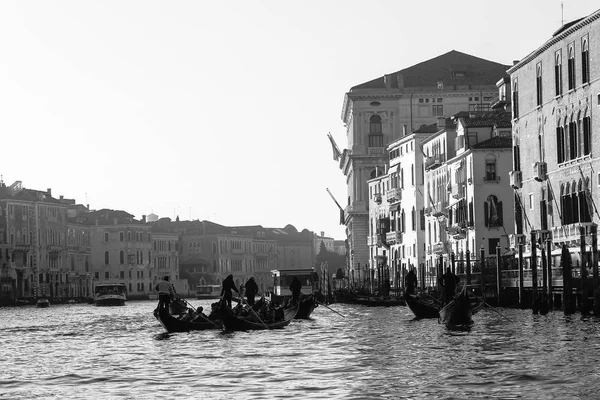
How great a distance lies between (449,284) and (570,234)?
14557mm

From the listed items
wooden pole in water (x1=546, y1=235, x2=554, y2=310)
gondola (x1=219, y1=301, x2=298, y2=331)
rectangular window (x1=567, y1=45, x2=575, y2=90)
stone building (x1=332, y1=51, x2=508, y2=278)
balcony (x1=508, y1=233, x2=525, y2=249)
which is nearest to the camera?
gondola (x1=219, y1=301, x2=298, y2=331)

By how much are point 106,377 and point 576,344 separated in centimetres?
1001

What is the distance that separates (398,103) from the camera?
115 m

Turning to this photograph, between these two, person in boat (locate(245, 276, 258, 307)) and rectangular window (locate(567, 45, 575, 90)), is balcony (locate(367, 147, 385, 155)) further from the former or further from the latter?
person in boat (locate(245, 276, 258, 307))

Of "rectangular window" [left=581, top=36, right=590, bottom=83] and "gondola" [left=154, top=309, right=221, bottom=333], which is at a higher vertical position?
"rectangular window" [left=581, top=36, right=590, bottom=83]

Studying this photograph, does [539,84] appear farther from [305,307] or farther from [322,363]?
[322,363]

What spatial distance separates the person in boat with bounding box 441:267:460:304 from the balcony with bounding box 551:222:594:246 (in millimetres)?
11626

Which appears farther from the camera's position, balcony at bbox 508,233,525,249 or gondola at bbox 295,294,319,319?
balcony at bbox 508,233,525,249

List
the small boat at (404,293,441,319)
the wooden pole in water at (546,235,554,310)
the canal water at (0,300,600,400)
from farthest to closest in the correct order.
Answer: the small boat at (404,293,441,319), the wooden pole in water at (546,235,554,310), the canal water at (0,300,600,400)

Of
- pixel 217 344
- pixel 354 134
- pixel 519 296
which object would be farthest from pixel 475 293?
pixel 354 134

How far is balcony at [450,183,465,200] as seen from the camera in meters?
76.3

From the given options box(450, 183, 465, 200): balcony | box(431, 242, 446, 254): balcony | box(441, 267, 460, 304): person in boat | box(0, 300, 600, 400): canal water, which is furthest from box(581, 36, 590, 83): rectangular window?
box(431, 242, 446, 254): balcony

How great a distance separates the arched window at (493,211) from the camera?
73312 mm

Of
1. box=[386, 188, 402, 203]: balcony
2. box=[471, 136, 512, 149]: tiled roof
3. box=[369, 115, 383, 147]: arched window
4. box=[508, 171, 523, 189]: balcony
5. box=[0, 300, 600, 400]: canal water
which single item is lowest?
box=[0, 300, 600, 400]: canal water
